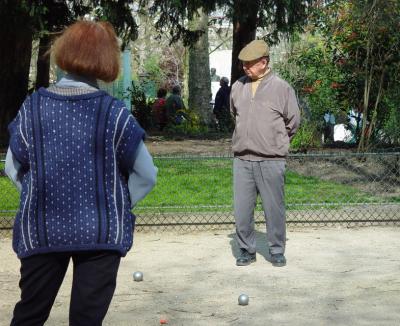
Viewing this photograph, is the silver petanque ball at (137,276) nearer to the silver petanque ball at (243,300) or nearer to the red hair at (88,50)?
the silver petanque ball at (243,300)

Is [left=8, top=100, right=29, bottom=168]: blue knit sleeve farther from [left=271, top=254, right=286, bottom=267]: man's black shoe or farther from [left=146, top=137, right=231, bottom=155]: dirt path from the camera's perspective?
[left=146, top=137, right=231, bottom=155]: dirt path

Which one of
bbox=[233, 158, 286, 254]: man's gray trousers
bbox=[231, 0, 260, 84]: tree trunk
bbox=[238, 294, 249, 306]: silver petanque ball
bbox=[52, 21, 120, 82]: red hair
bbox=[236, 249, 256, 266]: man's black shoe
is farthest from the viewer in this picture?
bbox=[231, 0, 260, 84]: tree trunk

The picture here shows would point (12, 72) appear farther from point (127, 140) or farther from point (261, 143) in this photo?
point (127, 140)

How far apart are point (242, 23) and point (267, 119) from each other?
38.9ft

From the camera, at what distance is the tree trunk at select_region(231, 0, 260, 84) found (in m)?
17.6

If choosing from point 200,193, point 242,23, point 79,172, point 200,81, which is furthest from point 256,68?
point 200,81

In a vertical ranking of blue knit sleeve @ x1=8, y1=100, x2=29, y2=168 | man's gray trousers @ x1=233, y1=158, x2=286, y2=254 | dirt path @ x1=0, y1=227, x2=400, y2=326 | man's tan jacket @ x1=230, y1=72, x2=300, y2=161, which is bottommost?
dirt path @ x1=0, y1=227, x2=400, y2=326

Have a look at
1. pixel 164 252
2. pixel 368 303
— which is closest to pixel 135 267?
pixel 164 252

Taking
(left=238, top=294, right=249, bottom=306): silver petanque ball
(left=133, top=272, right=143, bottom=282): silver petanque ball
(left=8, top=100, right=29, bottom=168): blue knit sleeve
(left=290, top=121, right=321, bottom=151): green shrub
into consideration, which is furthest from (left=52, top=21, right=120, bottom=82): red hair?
(left=290, top=121, right=321, bottom=151): green shrub

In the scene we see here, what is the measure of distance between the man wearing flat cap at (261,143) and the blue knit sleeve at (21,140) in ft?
12.8

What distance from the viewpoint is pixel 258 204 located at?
10.4m

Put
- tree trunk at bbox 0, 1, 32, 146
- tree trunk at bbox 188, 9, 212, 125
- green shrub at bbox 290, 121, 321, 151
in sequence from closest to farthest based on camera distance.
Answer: green shrub at bbox 290, 121, 321, 151
tree trunk at bbox 0, 1, 32, 146
tree trunk at bbox 188, 9, 212, 125

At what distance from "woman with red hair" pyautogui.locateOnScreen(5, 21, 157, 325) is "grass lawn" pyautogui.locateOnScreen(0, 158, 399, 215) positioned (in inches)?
228

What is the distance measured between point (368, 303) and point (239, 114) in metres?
2.01
